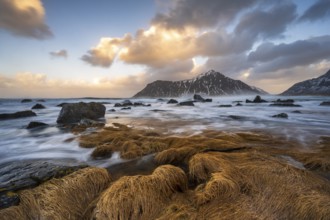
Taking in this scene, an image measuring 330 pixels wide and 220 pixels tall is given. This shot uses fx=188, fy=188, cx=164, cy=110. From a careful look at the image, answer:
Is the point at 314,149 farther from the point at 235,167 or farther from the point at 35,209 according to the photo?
the point at 35,209

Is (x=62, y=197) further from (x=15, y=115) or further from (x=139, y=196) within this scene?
(x=15, y=115)

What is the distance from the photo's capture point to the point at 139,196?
2.49m

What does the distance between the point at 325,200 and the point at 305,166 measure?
5.68ft

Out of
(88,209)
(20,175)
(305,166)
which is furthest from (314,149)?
(20,175)

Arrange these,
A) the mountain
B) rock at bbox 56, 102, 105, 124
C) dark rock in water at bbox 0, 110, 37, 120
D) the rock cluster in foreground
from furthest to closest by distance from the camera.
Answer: the mountain
dark rock in water at bbox 0, 110, 37, 120
rock at bbox 56, 102, 105, 124
the rock cluster in foreground

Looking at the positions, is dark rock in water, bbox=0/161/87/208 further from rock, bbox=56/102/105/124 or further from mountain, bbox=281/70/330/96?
mountain, bbox=281/70/330/96

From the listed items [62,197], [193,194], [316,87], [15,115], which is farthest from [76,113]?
[316,87]

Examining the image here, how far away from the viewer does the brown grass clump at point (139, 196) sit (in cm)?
229

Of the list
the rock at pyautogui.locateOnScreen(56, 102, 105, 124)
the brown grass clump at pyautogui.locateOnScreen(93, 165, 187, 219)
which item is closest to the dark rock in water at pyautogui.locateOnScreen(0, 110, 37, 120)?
the rock at pyautogui.locateOnScreen(56, 102, 105, 124)

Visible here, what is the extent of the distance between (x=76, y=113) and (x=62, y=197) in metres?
11.1

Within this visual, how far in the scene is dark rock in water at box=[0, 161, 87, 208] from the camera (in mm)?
2652

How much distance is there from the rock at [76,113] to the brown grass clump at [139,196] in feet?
36.4

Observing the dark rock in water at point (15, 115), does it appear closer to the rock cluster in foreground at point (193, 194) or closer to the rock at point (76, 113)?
the rock at point (76, 113)

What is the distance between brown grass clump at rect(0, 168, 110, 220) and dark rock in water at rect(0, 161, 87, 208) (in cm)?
17
